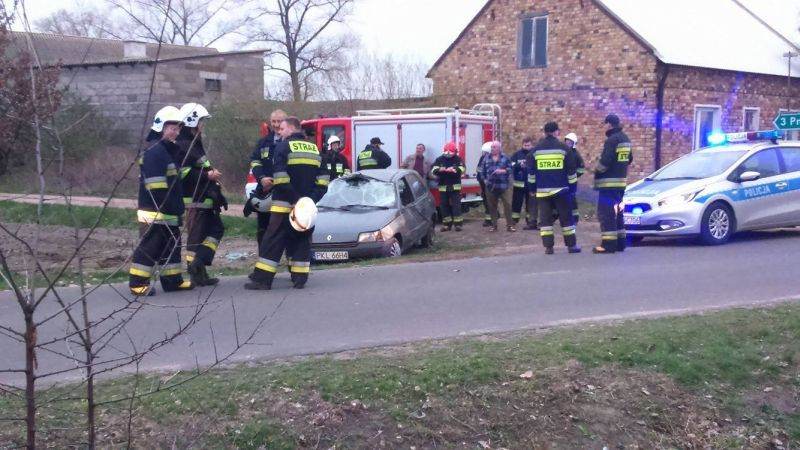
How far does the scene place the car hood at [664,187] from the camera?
13.6 metres

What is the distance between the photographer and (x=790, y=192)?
14.3 meters

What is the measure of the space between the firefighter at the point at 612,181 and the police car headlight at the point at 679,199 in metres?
1.30

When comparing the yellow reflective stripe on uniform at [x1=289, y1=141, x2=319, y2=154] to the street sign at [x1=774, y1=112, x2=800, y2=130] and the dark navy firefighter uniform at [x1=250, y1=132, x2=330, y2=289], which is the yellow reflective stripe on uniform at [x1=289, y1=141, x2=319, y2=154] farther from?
the street sign at [x1=774, y1=112, x2=800, y2=130]

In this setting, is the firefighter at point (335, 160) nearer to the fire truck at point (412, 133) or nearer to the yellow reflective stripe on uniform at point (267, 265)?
the fire truck at point (412, 133)

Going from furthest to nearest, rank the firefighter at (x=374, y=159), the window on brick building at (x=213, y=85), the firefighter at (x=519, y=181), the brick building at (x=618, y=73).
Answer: the window on brick building at (x=213, y=85) < the brick building at (x=618, y=73) < the firefighter at (x=519, y=181) < the firefighter at (x=374, y=159)

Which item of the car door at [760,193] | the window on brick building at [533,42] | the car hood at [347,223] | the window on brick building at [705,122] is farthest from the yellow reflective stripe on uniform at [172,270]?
the window on brick building at [705,122]

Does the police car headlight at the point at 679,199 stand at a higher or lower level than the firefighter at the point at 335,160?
lower

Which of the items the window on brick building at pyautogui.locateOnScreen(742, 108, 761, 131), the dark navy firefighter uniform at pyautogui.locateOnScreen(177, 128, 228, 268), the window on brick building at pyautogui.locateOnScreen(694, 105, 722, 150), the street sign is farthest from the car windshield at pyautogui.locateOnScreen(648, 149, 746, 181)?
the window on brick building at pyautogui.locateOnScreen(742, 108, 761, 131)

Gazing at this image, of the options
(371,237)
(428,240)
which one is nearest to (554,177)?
(371,237)

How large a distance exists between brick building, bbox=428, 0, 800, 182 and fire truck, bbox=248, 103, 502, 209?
485 cm

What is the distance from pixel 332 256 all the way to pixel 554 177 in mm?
3355

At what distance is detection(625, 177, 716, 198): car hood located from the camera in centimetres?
1365

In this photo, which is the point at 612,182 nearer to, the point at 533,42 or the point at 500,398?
the point at 500,398

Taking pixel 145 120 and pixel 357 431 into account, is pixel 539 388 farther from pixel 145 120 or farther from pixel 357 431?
pixel 145 120
